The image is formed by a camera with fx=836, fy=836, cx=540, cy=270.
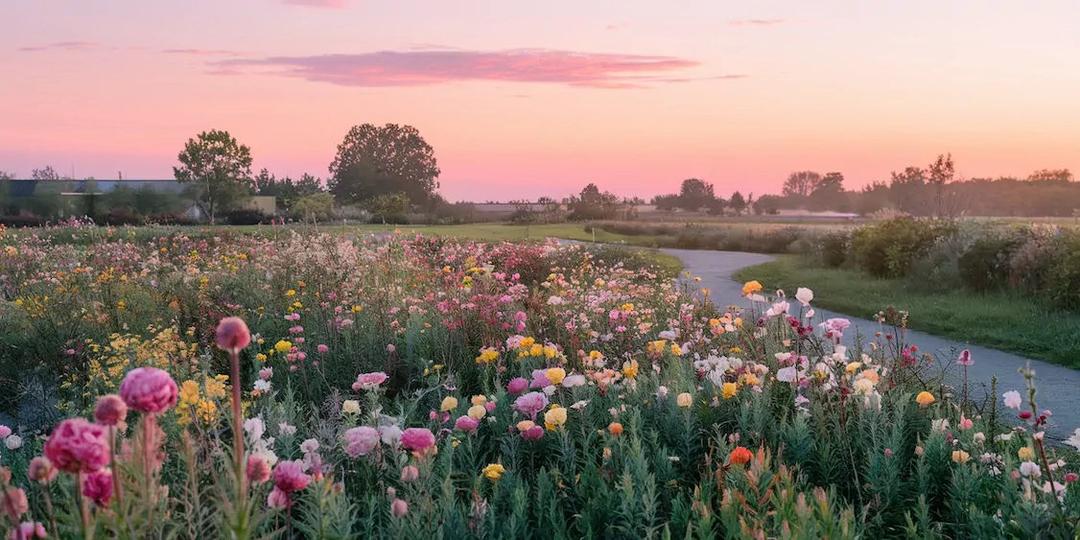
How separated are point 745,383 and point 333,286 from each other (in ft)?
17.9

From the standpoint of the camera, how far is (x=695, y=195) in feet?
250

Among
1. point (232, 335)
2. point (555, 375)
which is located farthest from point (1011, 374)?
point (232, 335)

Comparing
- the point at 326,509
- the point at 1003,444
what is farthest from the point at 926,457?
the point at 326,509

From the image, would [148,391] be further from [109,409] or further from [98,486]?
[98,486]

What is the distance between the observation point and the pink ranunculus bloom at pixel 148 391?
4.98 ft

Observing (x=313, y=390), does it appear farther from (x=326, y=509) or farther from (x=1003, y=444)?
(x=1003, y=444)

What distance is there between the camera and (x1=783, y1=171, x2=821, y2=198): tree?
302ft

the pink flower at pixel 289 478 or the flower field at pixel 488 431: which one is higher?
the pink flower at pixel 289 478

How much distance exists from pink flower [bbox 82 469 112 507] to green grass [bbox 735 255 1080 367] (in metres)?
10.0

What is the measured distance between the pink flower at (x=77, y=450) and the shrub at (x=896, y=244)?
16778 mm

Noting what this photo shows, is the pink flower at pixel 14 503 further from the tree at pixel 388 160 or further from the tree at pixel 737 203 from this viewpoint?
the tree at pixel 388 160

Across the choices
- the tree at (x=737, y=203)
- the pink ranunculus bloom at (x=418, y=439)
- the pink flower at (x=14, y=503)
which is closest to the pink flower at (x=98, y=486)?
the pink flower at (x=14, y=503)

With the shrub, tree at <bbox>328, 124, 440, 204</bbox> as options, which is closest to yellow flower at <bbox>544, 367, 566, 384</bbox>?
the shrub

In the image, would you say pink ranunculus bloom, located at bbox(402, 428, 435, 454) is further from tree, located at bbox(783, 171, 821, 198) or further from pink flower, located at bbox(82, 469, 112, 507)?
tree, located at bbox(783, 171, 821, 198)
